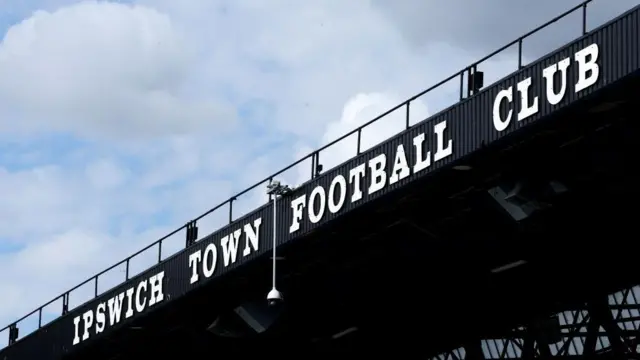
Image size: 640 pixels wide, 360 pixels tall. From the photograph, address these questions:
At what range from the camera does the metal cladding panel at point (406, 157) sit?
92.5 feet

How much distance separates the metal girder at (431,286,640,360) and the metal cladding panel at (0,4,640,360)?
8935 mm

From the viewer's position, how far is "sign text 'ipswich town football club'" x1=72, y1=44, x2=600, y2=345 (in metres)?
29.2

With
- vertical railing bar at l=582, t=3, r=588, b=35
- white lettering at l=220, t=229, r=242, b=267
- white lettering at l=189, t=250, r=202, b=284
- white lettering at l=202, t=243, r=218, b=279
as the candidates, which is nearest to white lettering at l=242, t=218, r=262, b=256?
white lettering at l=220, t=229, r=242, b=267

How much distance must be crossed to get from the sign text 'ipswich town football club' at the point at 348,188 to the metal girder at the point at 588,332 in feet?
29.6

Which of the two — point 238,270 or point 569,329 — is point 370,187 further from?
point 569,329

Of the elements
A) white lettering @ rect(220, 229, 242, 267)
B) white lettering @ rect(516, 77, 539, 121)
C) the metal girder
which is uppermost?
white lettering @ rect(516, 77, 539, 121)

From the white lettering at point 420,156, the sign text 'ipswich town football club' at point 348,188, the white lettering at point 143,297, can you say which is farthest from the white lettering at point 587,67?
the white lettering at point 143,297

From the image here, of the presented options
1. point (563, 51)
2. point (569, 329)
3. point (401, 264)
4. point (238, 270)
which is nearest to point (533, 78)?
point (563, 51)

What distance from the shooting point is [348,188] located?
1384 inches

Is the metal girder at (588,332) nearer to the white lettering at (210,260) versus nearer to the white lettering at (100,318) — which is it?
the white lettering at (210,260)

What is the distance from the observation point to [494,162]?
3162cm

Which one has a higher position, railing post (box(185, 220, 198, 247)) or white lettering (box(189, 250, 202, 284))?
railing post (box(185, 220, 198, 247))

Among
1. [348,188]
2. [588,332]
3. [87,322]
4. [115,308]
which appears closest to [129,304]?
[115,308]

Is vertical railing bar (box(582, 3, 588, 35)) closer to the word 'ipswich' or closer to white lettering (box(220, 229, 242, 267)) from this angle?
white lettering (box(220, 229, 242, 267))
